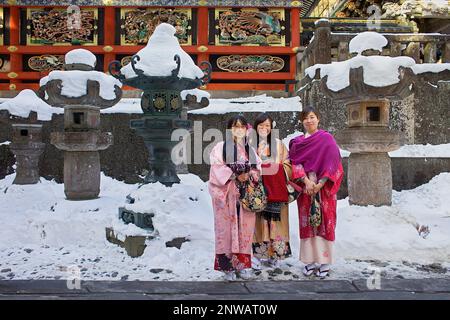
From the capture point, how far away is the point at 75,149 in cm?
628

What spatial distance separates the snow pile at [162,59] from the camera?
5184 millimetres

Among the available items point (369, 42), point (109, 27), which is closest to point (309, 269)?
point (369, 42)

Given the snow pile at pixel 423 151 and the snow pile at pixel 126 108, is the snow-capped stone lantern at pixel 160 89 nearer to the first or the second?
the snow pile at pixel 126 108

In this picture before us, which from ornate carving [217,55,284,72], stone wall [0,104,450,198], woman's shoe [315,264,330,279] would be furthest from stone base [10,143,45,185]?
woman's shoe [315,264,330,279]

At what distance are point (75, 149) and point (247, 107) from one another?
4598 millimetres

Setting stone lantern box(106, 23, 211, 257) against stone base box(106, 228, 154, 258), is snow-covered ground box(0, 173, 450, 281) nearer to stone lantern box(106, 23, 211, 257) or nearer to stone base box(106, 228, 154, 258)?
stone base box(106, 228, 154, 258)

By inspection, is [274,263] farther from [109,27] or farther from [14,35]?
[14,35]

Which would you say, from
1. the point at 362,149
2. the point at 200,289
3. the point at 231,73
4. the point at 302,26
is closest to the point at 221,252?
the point at 200,289

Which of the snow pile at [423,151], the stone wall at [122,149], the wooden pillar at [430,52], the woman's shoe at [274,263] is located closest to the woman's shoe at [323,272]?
the woman's shoe at [274,263]

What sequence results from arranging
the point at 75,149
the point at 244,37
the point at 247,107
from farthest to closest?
the point at 244,37, the point at 247,107, the point at 75,149

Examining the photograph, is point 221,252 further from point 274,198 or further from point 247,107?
point 247,107

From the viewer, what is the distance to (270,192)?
3.98 meters

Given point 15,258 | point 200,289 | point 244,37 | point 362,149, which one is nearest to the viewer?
point 200,289

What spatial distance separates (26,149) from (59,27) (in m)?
4.80
